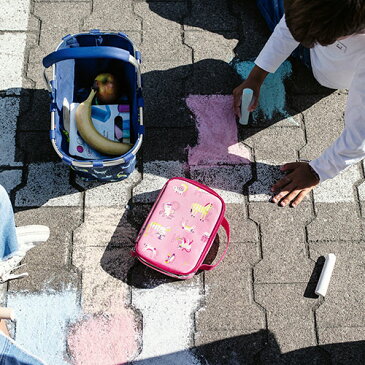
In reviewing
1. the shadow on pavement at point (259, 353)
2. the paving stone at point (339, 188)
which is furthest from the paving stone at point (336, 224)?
the shadow on pavement at point (259, 353)

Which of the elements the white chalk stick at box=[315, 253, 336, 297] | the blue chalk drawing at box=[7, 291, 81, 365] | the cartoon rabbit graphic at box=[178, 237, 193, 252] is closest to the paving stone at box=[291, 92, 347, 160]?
the white chalk stick at box=[315, 253, 336, 297]

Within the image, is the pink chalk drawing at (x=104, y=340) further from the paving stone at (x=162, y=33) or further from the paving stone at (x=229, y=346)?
the paving stone at (x=162, y=33)

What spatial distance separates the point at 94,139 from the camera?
2.96m

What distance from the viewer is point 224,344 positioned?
111 inches

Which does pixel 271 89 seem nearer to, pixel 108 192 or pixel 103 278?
pixel 108 192

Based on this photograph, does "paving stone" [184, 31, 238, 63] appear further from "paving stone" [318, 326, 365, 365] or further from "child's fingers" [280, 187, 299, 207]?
"paving stone" [318, 326, 365, 365]

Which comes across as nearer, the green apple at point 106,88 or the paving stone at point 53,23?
the green apple at point 106,88

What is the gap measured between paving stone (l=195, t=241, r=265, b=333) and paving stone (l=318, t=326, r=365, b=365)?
1.08 feet

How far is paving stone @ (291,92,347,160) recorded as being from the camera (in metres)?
3.24

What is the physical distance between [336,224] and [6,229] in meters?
1.71

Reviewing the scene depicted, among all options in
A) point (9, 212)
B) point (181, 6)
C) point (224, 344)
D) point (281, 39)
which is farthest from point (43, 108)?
point (224, 344)

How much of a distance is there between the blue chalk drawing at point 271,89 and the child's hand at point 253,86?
5.4 inches

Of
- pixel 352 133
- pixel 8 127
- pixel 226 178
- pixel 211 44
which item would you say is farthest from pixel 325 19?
pixel 8 127

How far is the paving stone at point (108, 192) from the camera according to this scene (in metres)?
3.06
